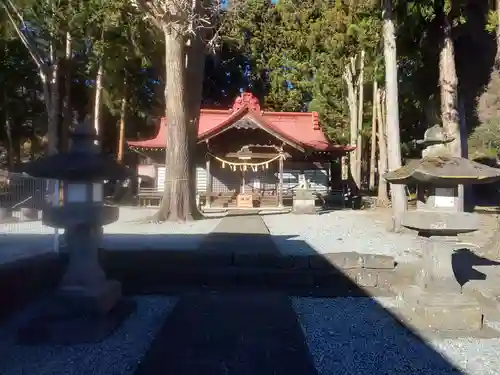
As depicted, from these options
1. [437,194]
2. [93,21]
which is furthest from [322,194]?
[437,194]

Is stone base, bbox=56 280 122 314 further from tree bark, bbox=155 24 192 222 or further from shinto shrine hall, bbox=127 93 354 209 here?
shinto shrine hall, bbox=127 93 354 209

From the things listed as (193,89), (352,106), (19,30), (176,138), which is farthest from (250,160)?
(19,30)

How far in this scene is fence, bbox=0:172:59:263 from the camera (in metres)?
10.2

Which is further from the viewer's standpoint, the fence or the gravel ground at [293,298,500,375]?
the fence

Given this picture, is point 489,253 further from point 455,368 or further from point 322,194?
point 322,194

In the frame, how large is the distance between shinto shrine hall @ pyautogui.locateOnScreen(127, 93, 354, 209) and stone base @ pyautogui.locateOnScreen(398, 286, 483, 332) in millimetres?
15773

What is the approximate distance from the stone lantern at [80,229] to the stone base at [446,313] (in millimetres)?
3385

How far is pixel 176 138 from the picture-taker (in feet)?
48.6

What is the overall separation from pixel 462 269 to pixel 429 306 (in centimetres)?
235

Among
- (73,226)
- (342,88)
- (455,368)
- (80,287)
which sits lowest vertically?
(455,368)

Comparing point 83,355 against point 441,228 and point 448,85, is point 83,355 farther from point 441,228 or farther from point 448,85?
point 448,85

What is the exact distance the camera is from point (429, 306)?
16.7 ft

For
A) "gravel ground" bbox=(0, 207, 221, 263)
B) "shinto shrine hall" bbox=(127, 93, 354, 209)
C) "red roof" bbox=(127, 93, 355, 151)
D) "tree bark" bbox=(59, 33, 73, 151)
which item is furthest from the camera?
"tree bark" bbox=(59, 33, 73, 151)

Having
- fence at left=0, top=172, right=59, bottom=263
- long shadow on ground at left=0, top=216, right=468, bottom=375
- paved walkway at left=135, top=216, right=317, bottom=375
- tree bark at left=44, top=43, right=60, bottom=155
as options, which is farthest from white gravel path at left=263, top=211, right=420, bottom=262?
tree bark at left=44, top=43, right=60, bottom=155
